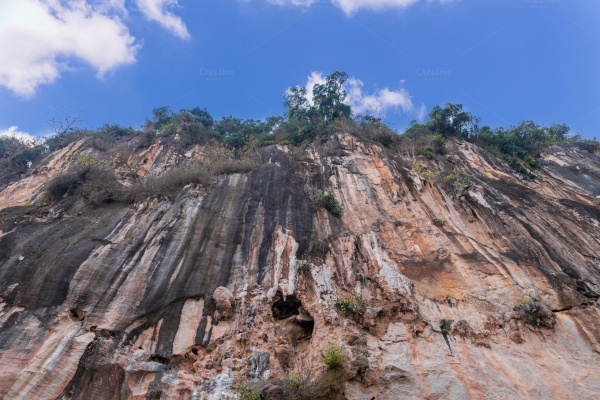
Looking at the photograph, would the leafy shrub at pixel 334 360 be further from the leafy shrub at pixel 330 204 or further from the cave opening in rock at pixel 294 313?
the leafy shrub at pixel 330 204

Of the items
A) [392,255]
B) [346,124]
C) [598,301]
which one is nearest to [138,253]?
[392,255]

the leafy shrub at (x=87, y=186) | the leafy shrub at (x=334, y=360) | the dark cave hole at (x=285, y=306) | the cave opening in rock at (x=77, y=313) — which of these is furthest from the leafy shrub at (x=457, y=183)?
the cave opening in rock at (x=77, y=313)

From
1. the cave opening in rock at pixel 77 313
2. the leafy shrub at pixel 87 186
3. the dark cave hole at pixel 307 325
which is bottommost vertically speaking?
the cave opening in rock at pixel 77 313

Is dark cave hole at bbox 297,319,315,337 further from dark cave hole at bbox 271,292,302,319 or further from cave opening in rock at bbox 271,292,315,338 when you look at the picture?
dark cave hole at bbox 271,292,302,319

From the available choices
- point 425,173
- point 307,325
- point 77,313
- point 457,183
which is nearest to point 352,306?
point 307,325

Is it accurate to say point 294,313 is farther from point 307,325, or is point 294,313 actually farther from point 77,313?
point 77,313

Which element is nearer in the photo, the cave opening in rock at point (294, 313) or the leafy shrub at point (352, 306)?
the leafy shrub at point (352, 306)

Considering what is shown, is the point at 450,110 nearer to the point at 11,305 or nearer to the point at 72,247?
the point at 72,247

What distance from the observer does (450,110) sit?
29266 millimetres

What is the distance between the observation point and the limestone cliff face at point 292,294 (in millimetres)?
8984

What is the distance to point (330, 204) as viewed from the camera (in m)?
16.5

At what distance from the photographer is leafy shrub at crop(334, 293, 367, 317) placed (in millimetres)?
10914

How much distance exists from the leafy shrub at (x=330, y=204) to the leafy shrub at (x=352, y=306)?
5482 millimetres

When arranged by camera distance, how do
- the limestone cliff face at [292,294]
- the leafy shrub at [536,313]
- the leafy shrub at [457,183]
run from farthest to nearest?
the leafy shrub at [457,183] → the leafy shrub at [536,313] → the limestone cliff face at [292,294]
